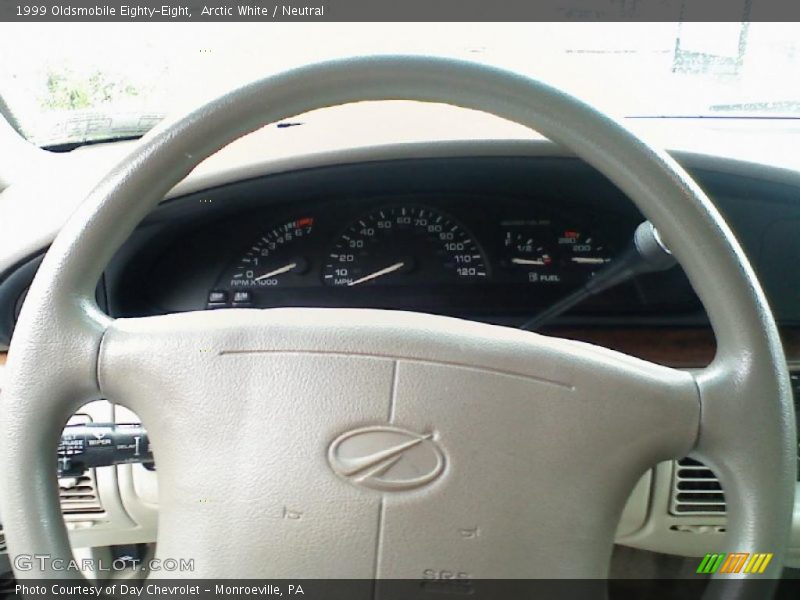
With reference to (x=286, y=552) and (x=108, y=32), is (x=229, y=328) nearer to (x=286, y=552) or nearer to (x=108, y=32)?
(x=286, y=552)

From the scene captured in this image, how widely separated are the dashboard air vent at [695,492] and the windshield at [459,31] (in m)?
0.75

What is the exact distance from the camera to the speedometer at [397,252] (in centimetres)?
150

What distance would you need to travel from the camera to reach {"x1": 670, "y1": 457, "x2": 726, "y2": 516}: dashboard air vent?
1.35 m

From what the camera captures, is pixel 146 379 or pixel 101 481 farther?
pixel 101 481

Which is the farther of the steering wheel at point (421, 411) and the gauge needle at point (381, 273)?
the gauge needle at point (381, 273)

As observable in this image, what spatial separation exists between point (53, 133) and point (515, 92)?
132cm

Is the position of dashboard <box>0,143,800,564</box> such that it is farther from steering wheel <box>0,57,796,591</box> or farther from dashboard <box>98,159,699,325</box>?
steering wheel <box>0,57,796,591</box>

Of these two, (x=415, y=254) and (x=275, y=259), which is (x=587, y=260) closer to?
(x=415, y=254)

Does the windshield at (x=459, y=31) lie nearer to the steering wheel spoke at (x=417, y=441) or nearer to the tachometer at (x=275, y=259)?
the tachometer at (x=275, y=259)

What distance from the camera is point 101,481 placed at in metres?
1.35

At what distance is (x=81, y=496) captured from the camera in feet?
4.50
